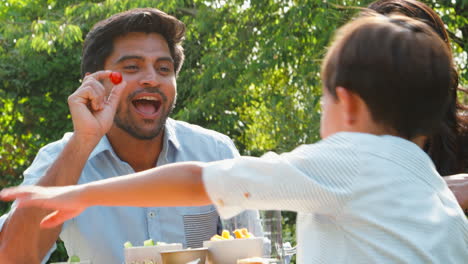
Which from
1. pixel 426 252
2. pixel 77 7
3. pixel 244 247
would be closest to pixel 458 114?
pixel 244 247

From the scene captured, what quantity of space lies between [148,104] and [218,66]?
214 inches

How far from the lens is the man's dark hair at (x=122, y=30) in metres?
3.56

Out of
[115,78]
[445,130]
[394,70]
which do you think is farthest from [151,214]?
[394,70]

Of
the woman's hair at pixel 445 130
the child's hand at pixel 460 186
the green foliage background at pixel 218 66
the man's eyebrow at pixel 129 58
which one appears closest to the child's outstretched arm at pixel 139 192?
the child's hand at pixel 460 186

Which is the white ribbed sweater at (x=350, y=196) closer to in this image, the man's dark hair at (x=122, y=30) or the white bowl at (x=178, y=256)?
the white bowl at (x=178, y=256)

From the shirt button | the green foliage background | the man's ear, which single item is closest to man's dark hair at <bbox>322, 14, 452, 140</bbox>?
the man's ear

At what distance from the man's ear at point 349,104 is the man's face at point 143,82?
1.81 meters

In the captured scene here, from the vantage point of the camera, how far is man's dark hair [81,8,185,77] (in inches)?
140

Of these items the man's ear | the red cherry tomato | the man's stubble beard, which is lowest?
the man's stubble beard

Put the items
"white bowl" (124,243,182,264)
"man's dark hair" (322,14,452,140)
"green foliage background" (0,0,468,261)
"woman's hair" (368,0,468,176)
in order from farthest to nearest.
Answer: "green foliage background" (0,0,468,261), "woman's hair" (368,0,468,176), "white bowl" (124,243,182,264), "man's dark hair" (322,14,452,140)

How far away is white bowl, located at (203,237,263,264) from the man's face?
1.25m

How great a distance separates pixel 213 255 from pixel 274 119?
7340 millimetres

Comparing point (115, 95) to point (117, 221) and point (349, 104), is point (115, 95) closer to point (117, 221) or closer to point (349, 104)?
point (117, 221)

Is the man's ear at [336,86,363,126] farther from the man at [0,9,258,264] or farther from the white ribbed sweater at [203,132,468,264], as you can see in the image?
the man at [0,9,258,264]
